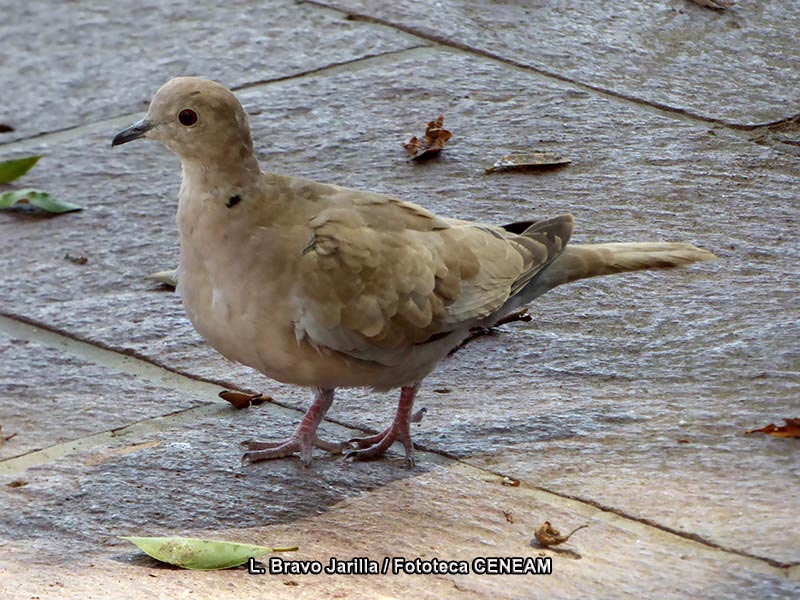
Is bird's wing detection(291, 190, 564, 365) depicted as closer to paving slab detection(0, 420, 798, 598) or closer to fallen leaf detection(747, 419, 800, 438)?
paving slab detection(0, 420, 798, 598)

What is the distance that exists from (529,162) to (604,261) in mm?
1343

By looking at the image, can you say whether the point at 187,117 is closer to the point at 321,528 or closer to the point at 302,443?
the point at 302,443

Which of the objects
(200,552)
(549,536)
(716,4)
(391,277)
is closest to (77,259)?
(391,277)

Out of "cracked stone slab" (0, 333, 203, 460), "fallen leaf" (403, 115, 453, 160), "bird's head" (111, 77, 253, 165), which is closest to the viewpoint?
"bird's head" (111, 77, 253, 165)

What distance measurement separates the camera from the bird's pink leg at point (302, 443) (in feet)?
11.8

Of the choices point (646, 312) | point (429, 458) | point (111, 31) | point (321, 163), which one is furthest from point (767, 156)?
point (111, 31)

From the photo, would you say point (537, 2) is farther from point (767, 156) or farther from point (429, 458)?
point (429, 458)

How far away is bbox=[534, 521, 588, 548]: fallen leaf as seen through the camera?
9.91ft

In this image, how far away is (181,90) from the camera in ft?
11.6

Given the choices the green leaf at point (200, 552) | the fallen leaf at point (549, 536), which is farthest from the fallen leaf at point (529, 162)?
the green leaf at point (200, 552)

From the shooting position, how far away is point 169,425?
385cm

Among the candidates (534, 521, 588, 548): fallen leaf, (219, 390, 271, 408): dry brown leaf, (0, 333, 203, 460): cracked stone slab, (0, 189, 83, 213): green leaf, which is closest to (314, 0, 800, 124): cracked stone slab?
(0, 189, 83, 213): green leaf

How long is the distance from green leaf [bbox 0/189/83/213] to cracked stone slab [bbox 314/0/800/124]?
211cm

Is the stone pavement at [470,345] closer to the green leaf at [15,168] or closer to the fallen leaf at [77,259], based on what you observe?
the fallen leaf at [77,259]
